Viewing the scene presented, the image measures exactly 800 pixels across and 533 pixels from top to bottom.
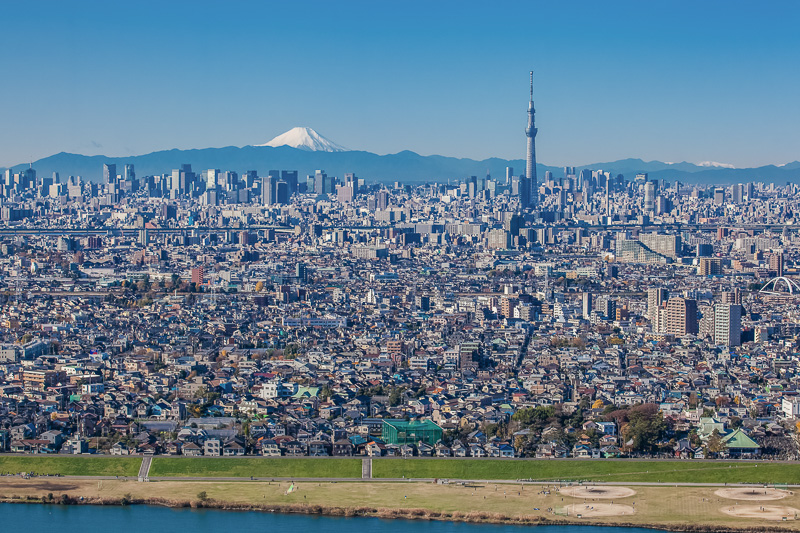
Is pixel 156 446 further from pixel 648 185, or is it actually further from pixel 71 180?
pixel 71 180

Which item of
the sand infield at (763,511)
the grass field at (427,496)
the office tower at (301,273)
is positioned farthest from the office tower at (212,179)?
the sand infield at (763,511)

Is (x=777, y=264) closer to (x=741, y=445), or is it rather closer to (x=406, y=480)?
(x=741, y=445)

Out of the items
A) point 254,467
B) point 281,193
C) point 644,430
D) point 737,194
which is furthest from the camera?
point 737,194

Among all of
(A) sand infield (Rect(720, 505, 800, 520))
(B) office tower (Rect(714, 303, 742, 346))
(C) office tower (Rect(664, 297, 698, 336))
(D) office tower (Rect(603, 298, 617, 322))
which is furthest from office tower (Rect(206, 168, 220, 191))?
(A) sand infield (Rect(720, 505, 800, 520))

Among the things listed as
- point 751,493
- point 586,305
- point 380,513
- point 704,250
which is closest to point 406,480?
point 380,513

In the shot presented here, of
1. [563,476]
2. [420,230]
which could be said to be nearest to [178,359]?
[563,476]
